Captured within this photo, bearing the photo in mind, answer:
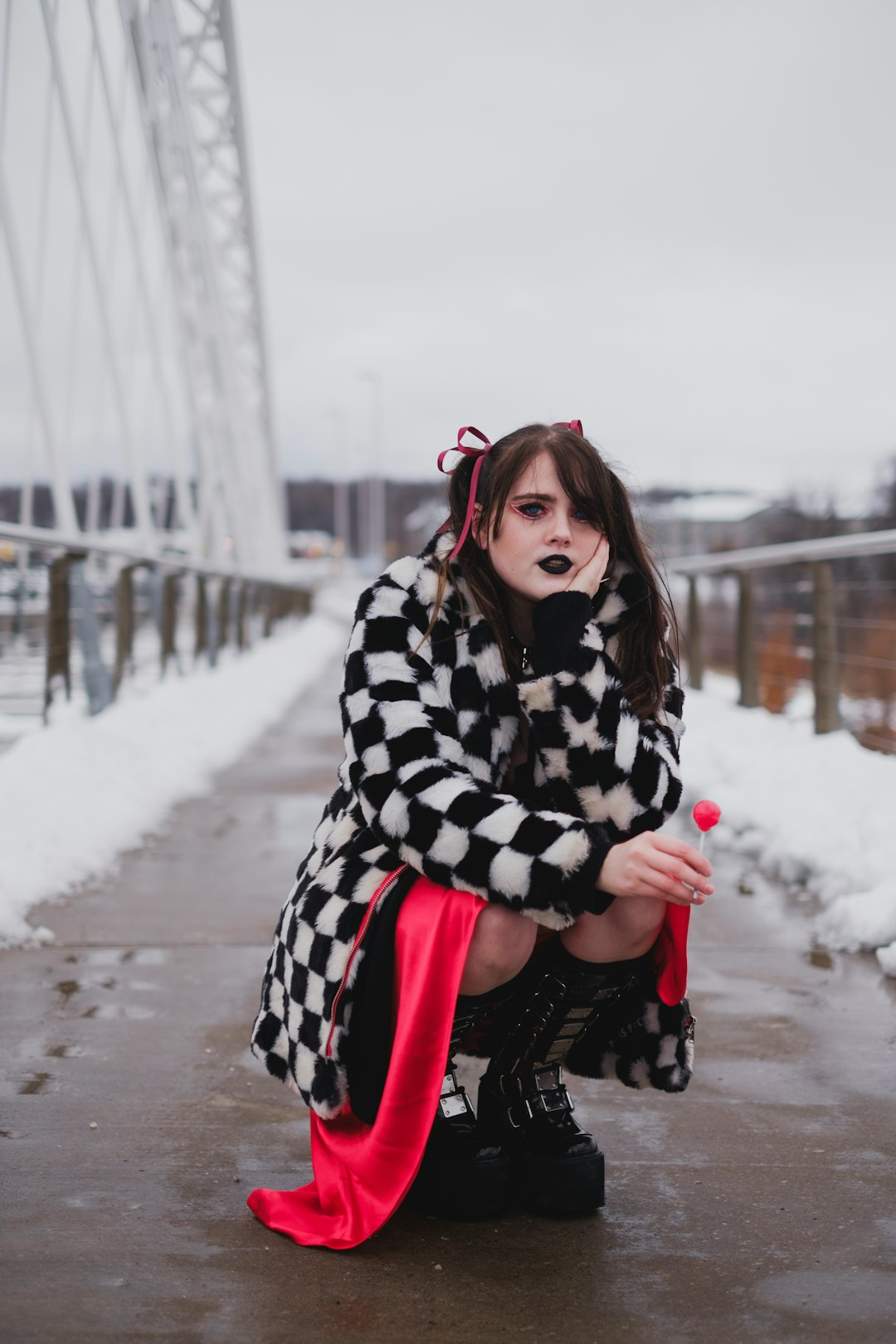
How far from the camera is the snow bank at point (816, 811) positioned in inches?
131

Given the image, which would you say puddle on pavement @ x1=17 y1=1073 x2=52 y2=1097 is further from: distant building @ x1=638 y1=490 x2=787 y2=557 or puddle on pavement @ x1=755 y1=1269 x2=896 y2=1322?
distant building @ x1=638 y1=490 x2=787 y2=557

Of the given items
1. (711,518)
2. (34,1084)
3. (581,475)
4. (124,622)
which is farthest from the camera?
(711,518)

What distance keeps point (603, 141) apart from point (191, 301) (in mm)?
5554

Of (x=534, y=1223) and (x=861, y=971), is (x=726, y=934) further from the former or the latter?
(x=534, y=1223)

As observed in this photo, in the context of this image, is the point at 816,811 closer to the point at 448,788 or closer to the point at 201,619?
the point at 448,788

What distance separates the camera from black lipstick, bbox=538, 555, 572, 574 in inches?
75.5

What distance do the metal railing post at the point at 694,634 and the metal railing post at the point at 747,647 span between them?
1518 millimetres

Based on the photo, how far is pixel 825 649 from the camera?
562 centimetres

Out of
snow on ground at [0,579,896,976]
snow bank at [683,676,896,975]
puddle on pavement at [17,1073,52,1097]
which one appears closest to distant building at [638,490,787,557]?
snow on ground at [0,579,896,976]

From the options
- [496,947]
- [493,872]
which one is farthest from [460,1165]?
[493,872]

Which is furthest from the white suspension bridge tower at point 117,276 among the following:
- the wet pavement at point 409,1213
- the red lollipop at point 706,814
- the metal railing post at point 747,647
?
the red lollipop at point 706,814

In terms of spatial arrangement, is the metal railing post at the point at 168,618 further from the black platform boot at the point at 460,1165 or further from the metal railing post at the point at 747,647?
the black platform boot at the point at 460,1165

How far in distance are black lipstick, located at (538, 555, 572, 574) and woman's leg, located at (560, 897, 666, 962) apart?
506mm

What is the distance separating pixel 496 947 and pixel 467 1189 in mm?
405
